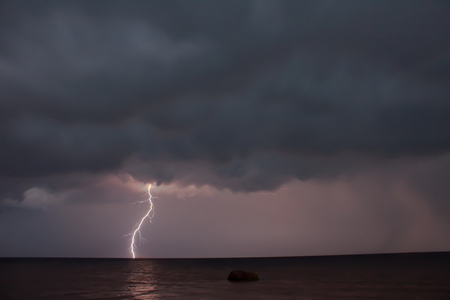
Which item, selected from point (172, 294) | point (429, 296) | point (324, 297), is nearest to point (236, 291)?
point (172, 294)

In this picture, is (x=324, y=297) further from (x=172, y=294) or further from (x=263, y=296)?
(x=172, y=294)

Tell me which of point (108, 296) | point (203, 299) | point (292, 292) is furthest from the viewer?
point (292, 292)

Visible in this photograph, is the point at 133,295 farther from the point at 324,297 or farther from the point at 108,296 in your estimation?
the point at 324,297

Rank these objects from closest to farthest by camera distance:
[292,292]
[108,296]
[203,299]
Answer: [203,299] < [108,296] < [292,292]

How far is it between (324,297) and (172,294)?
12574mm

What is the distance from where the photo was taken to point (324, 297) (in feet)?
83.4

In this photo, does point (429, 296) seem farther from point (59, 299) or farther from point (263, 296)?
point (59, 299)

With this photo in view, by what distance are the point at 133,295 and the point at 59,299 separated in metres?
5.66

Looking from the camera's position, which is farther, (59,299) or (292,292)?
(292,292)

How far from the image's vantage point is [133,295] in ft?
90.8

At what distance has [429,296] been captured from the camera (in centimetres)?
2555

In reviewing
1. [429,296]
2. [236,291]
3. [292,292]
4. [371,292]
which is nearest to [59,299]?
[236,291]

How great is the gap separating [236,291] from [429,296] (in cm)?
1538

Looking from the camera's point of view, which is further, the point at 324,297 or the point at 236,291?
the point at 236,291
